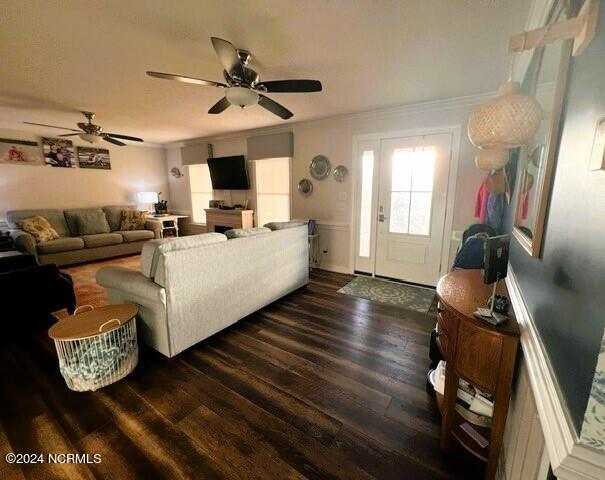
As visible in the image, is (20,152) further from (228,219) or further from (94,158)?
(228,219)

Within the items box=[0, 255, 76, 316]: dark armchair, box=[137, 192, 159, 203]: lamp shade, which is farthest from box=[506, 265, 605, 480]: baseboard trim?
box=[137, 192, 159, 203]: lamp shade

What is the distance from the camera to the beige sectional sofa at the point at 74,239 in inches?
161

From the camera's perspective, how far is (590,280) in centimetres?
63

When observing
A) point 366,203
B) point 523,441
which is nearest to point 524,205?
point 523,441

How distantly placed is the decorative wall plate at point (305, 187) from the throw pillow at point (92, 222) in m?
4.04

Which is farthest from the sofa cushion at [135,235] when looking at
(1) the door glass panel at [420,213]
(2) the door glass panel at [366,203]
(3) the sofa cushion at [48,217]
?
(1) the door glass panel at [420,213]

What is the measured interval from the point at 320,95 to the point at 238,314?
2.62 meters

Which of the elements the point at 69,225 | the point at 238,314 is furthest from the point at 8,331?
the point at 69,225

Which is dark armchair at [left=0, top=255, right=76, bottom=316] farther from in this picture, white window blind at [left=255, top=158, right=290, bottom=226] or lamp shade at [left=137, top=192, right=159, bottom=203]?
lamp shade at [left=137, top=192, right=159, bottom=203]

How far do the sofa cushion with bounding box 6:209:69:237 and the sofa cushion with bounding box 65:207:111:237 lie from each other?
0.08 metres

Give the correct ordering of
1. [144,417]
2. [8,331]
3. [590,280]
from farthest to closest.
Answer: [8,331], [144,417], [590,280]

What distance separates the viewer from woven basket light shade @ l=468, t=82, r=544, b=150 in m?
0.91

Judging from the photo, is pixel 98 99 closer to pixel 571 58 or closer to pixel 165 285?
pixel 165 285

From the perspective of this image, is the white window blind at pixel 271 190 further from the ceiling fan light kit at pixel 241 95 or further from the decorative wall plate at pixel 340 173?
the ceiling fan light kit at pixel 241 95
